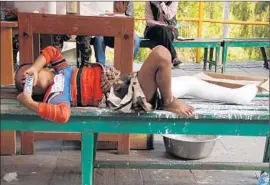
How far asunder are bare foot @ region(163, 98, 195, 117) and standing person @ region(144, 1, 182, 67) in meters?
1.97

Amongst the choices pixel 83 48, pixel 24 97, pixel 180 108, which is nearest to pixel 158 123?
pixel 180 108

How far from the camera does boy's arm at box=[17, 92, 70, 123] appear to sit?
1134mm

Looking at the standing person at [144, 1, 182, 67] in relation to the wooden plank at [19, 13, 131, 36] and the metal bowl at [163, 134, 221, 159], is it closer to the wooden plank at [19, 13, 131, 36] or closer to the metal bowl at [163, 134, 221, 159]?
the metal bowl at [163, 134, 221, 159]

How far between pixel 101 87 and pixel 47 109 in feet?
1.07

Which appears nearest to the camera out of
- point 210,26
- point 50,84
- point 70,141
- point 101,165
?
point 50,84

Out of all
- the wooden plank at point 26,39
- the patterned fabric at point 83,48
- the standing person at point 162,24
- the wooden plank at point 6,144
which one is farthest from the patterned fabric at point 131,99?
the standing person at point 162,24

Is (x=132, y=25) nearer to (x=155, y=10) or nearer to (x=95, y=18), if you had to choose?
(x=95, y=18)

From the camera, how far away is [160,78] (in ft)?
4.49

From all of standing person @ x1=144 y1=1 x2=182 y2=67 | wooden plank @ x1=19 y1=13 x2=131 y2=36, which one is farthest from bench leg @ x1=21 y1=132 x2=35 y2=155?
standing person @ x1=144 y1=1 x2=182 y2=67

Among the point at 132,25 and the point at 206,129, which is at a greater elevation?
the point at 132,25

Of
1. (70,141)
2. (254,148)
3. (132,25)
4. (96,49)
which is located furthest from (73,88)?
(96,49)

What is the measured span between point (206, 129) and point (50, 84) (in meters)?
0.53

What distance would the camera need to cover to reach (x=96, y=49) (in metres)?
2.85

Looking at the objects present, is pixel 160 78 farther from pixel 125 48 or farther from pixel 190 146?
pixel 190 146
